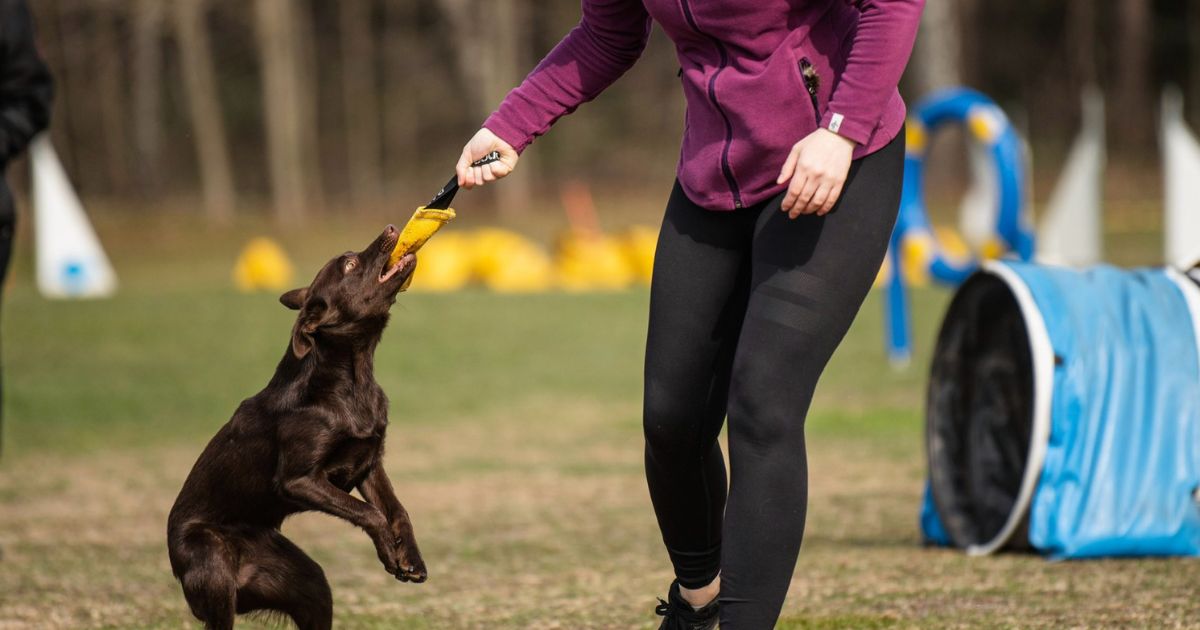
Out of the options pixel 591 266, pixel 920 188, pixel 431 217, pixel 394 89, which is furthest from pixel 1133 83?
pixel 431 217

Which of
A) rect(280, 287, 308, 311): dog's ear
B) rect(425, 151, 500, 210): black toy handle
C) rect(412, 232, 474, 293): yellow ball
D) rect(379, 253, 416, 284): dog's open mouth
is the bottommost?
rect(412, 232, 474, 293): yellow ball

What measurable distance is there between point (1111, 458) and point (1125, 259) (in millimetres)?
15129

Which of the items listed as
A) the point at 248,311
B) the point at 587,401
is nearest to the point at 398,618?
the point at 587,401

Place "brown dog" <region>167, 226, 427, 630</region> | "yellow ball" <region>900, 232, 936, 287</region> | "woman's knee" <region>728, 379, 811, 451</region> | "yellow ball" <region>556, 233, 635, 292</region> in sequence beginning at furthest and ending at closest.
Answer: "yellow ball" <region>556, 233, 635, 292</region> < "yellow ball" <region>900, 232, 936, 287</region> < "brown dog" <region>167, 226, 427, 630</region> < "woman's knee" <region>728, 379, 811, 451</region>

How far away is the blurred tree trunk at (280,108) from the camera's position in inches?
1184

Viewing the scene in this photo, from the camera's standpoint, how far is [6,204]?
5.57 meters

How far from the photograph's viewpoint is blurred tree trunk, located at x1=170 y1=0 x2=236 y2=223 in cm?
2994

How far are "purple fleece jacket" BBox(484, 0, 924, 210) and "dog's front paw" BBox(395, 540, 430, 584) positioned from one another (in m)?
1.18

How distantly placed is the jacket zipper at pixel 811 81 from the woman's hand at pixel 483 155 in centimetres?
77

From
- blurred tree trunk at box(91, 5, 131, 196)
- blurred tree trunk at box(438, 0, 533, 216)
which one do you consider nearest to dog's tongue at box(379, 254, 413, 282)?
blurred tree trunk at box(438, 0, 533, 216)

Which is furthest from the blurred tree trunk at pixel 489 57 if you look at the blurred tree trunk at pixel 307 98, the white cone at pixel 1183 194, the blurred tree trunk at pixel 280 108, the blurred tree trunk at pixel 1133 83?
the white cone at pixel 1183 194

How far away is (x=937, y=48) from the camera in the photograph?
29984mm

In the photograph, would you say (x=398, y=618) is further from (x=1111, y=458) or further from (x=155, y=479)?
(x=155, y=479)

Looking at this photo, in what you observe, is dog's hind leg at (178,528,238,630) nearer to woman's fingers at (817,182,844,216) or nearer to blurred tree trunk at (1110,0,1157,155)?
woman's fingers at (817,182,844,216)
